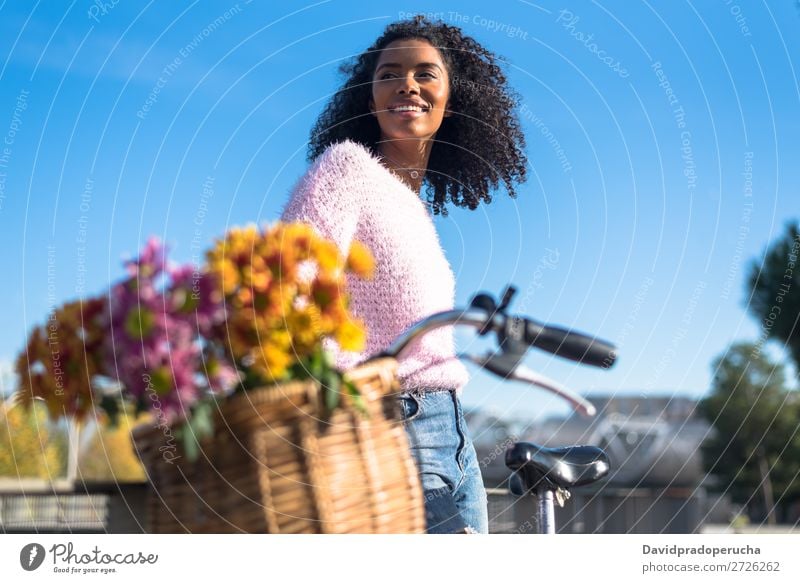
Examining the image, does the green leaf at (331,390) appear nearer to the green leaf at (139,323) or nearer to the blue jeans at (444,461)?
the green leaf at (139,323)

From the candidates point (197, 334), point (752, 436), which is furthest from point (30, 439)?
point (752, 436)

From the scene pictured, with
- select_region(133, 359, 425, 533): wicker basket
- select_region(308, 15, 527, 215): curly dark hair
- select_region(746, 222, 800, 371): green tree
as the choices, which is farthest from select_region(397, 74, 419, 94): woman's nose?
select_region(746, 222, 800, 371): green tree

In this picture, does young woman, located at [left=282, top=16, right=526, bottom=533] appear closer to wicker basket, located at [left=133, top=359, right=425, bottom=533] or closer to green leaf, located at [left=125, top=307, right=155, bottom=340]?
wicker basket, located at [left=133, top=359, right=425, bottom=533]

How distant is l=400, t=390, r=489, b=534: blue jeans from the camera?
1447mm

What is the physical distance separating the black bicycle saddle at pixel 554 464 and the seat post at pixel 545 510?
1 cm

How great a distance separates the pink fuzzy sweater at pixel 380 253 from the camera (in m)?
1.47

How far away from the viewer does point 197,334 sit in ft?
3.20

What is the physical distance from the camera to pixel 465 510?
155 centimetres

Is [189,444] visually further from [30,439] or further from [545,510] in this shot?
[30,439]

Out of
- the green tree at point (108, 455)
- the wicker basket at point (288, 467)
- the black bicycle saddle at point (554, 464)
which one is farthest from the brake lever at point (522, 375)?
the black bicycle saddle at point (554, 464)
